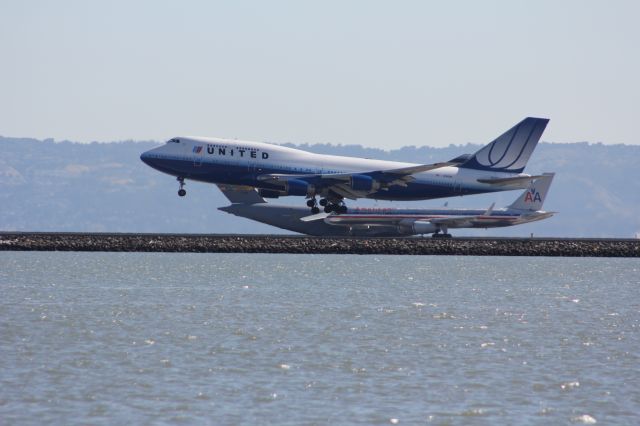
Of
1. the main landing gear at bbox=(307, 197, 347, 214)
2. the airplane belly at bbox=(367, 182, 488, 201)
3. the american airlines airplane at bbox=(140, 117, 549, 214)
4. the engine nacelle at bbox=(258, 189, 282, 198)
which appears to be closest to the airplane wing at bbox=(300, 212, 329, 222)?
the american airlines airplane at bbox=(140, 117, 549, 214)

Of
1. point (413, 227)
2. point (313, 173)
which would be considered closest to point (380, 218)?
point (413, 227)

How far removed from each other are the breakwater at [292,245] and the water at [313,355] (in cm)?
3686

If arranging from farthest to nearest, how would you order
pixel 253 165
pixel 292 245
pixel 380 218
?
pixel 380 218, pixel 292 245, pixel 253 165

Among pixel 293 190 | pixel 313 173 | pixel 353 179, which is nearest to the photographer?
pixel 293 190

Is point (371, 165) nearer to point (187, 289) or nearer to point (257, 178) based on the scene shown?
point (257, 178)

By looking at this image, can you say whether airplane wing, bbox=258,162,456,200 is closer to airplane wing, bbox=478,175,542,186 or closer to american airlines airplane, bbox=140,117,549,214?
american airlines airplane, bbox=140,117,549,214

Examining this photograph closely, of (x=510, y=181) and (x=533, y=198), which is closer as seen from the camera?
(x=510, y=181)

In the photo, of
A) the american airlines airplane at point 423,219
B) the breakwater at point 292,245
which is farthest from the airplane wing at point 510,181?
the american airlines airplane at point 423,219

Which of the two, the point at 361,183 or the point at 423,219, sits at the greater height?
the point at 361,183

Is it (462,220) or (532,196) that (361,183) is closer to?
(462,220)

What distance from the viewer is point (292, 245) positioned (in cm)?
11994

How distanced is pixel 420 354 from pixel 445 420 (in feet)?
41.9

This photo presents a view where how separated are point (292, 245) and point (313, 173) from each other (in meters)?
28.5

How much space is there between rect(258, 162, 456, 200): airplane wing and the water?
38.2ft
